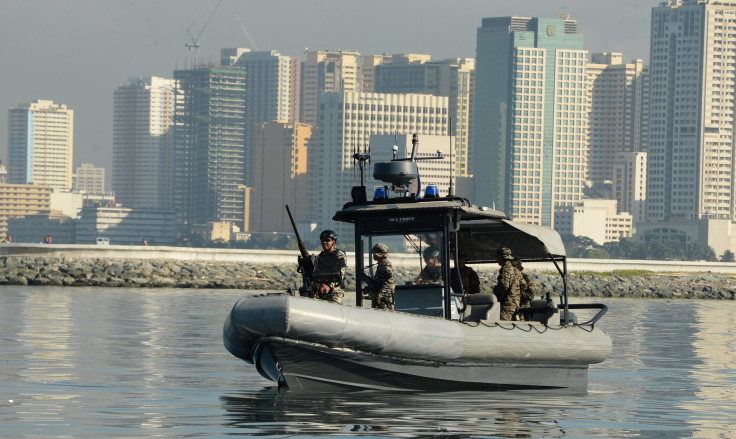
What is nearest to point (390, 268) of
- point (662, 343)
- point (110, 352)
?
point (110, 352)

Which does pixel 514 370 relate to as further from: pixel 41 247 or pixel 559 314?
pixel 41 247

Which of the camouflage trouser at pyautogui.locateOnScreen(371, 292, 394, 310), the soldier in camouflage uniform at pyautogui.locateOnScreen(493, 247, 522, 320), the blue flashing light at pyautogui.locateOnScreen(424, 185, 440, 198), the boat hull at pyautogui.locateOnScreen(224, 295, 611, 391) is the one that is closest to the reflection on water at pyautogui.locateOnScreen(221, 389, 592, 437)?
the boat hull at pyautogui.locateOnScreen(224, 295, 611, 391)

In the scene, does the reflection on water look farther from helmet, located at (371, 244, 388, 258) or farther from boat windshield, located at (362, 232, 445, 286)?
helmet, located at (371, 244, 388, 258)

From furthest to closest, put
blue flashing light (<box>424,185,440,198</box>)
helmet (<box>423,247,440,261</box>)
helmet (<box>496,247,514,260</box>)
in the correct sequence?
helmet (<box>496,247,514,260</box>) → blue flashing light (<box>424,185,440,198</box>) → helmet (<box>423,247,440,261</box>)

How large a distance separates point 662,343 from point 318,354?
1685 centimetres

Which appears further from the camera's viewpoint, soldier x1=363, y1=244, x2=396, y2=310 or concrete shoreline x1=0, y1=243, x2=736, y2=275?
concrete shoreline x1=0, y1=243, x2=736, y2=275

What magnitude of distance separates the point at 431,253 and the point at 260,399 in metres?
3.04

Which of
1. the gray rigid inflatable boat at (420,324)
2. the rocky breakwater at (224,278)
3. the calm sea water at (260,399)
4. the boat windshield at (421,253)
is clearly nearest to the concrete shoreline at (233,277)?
the rocky breakwater at (224,278)

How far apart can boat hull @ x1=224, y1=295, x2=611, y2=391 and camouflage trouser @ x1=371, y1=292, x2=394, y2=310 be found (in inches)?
35.1

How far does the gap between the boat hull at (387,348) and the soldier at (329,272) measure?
3.17 feet

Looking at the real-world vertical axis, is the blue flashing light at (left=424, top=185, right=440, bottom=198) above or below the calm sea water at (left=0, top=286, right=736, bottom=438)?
above

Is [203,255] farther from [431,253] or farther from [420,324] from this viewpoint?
[420,324]

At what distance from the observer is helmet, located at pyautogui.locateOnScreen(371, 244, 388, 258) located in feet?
62.6

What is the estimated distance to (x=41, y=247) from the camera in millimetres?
66875
